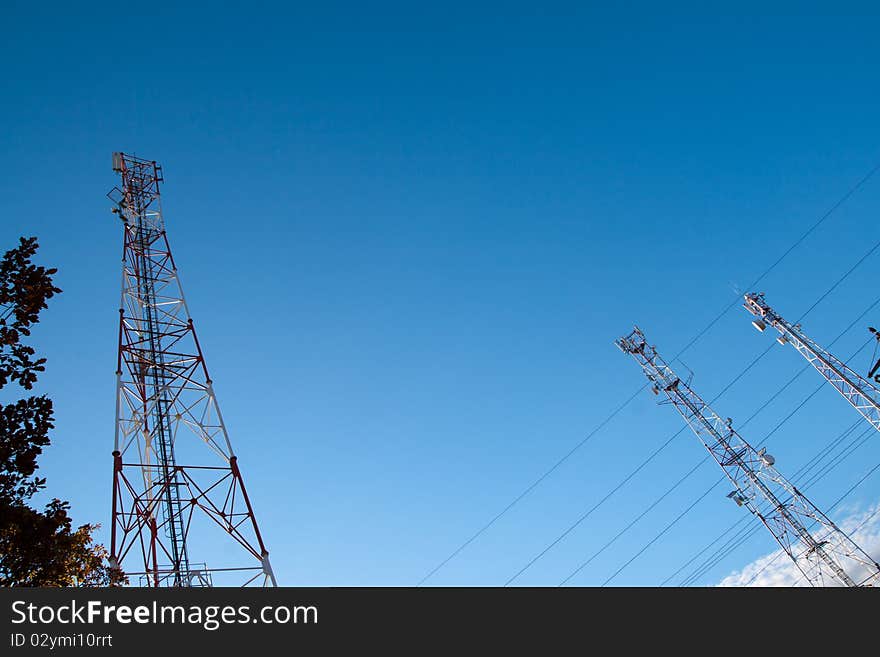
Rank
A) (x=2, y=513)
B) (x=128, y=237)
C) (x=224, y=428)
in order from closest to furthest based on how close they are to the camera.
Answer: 1. (x=2, y=513)
2. (x=224, y=428)
3. (x=128, y=237)

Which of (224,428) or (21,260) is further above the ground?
(224,428)

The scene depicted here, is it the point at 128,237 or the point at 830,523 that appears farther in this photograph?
the point at 830,523

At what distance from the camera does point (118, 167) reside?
25.1 meters
